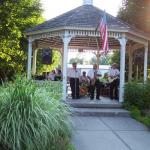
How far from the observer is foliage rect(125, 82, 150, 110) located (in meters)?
15.3

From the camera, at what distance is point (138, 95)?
15336mm

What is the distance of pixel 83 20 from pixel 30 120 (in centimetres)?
985

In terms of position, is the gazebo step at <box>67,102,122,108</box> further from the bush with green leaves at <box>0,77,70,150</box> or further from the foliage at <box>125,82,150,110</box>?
the bush with green leaves at <box>0,77,70,150</box>

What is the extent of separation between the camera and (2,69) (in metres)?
25.1

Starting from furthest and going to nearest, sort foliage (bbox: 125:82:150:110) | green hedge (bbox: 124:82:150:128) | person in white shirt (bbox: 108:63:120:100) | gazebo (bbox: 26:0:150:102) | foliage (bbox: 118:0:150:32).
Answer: foliage (bbox: 118:0:150:32) → person in white shirt (bbox: 108:63:120:100) → gazebo (bbox: 26:0:150:102) → foliage (bbox: 125:82:150:110) → green hedge (bbox: 124:82:150:128)

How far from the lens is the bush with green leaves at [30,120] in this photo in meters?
7.60

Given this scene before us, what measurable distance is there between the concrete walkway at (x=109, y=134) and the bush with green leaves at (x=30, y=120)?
1.22 metres

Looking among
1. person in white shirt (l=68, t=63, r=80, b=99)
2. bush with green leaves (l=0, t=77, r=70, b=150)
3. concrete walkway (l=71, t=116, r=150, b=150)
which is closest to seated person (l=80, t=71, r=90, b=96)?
person in white shirt (l=68, t=63, r=80, b=99)

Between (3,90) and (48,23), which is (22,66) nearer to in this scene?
(48,23)

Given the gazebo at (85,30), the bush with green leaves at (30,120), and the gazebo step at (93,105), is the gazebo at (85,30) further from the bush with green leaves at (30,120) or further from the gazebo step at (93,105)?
the bush with green leaves at (30,120)

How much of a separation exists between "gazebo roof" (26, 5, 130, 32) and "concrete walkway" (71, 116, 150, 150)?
4.40m

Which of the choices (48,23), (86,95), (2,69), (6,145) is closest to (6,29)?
(2,69)

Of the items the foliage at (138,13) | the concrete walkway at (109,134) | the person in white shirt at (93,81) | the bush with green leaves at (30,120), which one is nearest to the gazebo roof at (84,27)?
the person in white shirt at (93,81)

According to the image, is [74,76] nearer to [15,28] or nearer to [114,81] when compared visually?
[114,81]
